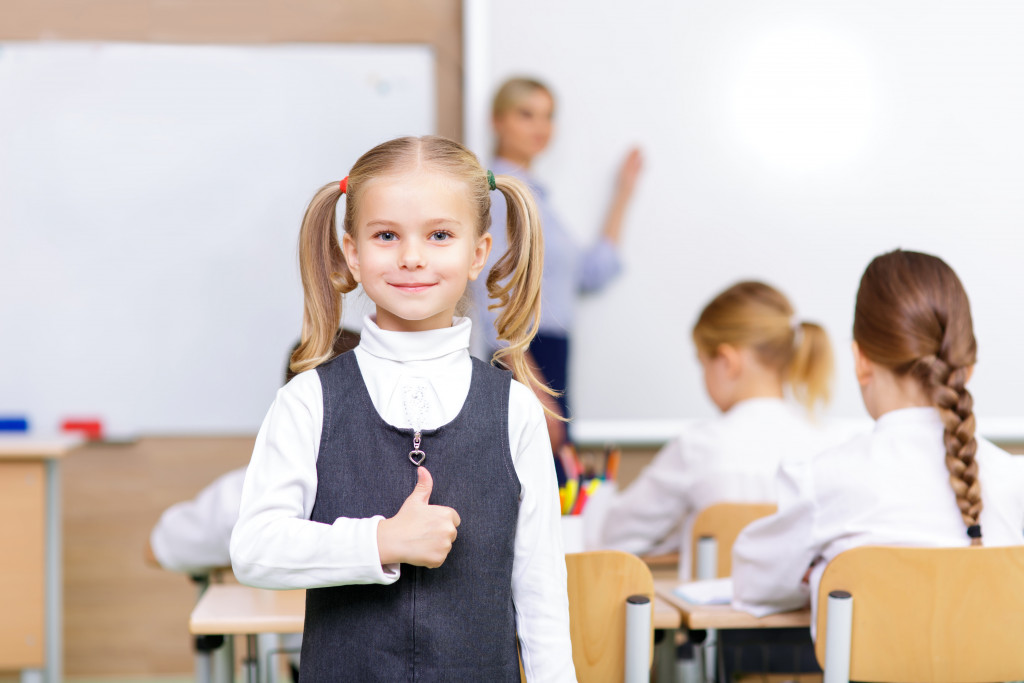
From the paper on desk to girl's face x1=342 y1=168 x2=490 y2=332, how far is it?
2.39ft

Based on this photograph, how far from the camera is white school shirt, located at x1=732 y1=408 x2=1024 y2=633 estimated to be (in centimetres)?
148

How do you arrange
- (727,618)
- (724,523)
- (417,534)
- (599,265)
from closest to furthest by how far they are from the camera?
(417,534) → (727,618) → (724,523) → (599,265)

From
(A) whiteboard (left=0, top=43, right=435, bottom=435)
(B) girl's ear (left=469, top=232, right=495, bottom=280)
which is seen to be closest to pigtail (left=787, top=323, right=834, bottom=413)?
(B) girl's ear (left=469, top=232, right=495, bottom=280)

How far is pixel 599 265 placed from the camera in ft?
10.3

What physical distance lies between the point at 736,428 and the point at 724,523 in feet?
1.32

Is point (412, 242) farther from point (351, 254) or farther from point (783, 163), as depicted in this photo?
point (783, 163)

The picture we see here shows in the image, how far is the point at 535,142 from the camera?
3.04 metres

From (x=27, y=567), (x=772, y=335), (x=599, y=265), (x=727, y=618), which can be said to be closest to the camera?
(x=727, y=618)

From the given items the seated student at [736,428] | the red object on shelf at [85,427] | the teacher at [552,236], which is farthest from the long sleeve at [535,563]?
the red object on shelf at [85,427]

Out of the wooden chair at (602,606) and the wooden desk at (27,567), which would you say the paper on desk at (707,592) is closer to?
the wooden chair at (602,606)

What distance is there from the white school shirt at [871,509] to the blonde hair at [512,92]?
70.2 inches

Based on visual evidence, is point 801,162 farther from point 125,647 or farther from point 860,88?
point 125,647

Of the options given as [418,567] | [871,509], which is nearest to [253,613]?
[418,567]

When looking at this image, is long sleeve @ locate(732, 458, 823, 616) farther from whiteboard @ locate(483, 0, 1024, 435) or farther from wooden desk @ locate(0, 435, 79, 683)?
wooden desk @ locate(0, 435, 79, 683)
